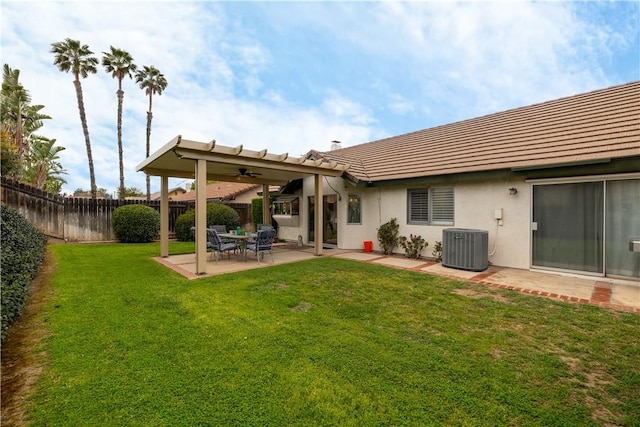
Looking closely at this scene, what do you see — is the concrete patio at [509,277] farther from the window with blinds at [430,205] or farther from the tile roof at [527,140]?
the tile roof at [527,140]

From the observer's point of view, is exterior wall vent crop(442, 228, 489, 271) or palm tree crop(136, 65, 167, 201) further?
palm tree crop(136, 65, 167, 201)

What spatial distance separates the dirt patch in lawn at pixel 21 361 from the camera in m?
2.58

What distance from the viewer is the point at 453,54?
13031 mm

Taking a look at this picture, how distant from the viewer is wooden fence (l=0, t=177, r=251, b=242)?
12.8m

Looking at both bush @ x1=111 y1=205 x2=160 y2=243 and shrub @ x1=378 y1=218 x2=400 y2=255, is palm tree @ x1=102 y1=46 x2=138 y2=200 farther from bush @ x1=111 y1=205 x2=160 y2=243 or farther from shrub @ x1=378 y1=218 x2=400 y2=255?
shrub @ x1=378 y1=218 x2=400 y2=255

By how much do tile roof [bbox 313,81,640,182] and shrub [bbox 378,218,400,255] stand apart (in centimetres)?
183

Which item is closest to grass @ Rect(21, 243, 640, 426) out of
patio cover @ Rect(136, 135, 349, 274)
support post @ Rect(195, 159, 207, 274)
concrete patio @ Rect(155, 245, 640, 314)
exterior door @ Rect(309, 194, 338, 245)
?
concrete patio @ Rect(155, 245, 640, 314)

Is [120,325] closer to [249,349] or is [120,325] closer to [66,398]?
[66,398]

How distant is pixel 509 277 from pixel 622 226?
106 inches

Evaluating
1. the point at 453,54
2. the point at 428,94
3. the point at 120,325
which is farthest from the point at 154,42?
the point at 428,94

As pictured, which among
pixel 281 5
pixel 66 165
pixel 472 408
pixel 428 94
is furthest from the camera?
pixel 66 165

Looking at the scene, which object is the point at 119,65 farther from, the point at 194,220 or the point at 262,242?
the point at 262,242

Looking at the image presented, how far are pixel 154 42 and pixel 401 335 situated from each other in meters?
12.6

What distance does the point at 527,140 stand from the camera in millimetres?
8773
